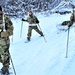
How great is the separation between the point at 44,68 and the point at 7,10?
22518 mm

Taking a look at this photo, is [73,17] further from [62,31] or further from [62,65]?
[62,31]

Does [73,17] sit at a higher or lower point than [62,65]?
higher

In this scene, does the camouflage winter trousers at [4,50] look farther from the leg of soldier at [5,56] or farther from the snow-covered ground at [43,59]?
the snow-covered ground at [43,59]

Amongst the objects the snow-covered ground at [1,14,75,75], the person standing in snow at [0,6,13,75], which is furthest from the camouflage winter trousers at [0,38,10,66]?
the snow-covered ground at [1,14,75,75]

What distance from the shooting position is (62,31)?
18.0 m

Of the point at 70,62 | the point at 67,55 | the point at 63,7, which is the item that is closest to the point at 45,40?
the point at 67,55

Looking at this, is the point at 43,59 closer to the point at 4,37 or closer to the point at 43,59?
the point at 43,59

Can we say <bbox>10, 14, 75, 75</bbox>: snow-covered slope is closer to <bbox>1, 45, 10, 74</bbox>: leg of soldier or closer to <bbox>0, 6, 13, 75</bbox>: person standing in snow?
<bbox>1, 45, 10, 74</bbox>: leg of soldier

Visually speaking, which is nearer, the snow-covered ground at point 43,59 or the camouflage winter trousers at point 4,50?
the camouflage winter trousers at point 4,50

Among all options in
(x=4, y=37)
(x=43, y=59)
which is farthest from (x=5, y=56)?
(x=43, y=59)

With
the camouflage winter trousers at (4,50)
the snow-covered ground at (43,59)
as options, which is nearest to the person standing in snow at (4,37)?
the camouflage winter trousers at (4,50)

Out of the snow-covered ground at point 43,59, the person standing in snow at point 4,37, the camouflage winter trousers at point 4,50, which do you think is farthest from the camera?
the snow-covered ground at point 43,59

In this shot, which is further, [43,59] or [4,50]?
[43,59]

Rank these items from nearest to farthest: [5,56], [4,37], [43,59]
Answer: [4,37], [5,56], [43,59]
